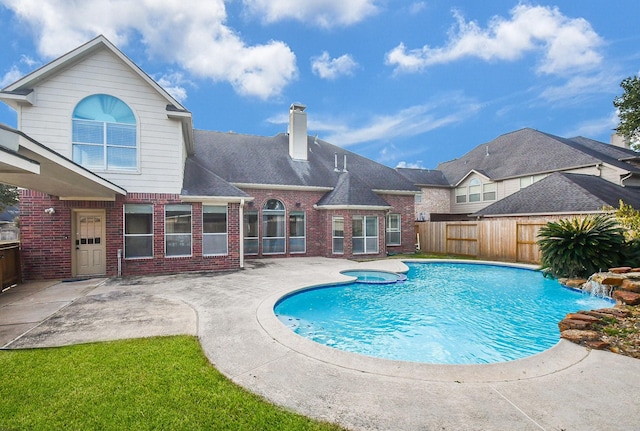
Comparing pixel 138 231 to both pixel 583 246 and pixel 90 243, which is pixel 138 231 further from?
pixel 583 246

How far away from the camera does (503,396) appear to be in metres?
3.51

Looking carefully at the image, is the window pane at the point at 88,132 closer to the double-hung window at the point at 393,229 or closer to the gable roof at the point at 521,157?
the double-hung window at the point at 393,229

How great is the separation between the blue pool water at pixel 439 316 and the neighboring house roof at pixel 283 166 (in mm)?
7867

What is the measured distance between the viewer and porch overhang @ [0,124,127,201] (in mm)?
4840

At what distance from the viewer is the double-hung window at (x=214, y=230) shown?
41.2ft

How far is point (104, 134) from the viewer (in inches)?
431

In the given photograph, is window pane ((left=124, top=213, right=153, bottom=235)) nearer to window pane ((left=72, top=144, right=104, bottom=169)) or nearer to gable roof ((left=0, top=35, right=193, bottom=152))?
window pane ((left=72, top=144, right=104, bottom=169))

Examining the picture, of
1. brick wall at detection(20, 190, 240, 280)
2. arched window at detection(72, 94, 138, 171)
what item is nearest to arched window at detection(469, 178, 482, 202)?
brick wall at detection(20, 190, 240, 280)

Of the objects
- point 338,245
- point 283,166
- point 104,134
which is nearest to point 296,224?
point 338,245

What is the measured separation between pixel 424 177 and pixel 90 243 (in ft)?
85.8

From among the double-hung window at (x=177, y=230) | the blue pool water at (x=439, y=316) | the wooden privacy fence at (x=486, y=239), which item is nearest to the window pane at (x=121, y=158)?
the double-hung window at (x=177, y=230)

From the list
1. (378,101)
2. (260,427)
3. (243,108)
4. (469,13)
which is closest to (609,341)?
(260,427)

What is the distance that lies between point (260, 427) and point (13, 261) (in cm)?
1116

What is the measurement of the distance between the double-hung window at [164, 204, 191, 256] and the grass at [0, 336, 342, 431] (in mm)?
7351
